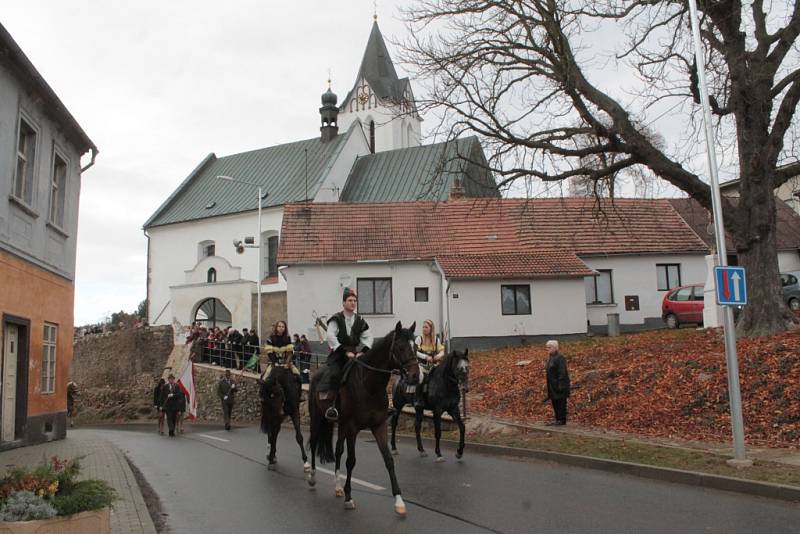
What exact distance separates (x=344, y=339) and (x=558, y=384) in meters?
7.13

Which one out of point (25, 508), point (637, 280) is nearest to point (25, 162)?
point (25, 508)

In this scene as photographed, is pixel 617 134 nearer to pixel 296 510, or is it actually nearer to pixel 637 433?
pixel 637 433

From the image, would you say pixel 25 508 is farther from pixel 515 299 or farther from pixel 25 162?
pixel 515 299

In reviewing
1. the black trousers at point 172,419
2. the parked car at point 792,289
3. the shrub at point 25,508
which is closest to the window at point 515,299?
the parked car at point 792,289

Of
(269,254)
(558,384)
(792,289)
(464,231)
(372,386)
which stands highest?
(269,254)

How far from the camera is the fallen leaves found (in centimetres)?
1302

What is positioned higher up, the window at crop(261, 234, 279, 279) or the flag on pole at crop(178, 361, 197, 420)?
the window at crop(261, 234, 279, 279)

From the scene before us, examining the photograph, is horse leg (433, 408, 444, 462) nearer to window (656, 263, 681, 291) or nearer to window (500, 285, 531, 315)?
window (500, 285, 531, 315)

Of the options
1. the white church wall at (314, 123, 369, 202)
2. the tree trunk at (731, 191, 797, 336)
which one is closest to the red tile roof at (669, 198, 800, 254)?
the tree trunk at (731, 191, 797, 336)

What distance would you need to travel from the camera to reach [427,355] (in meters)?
13.8

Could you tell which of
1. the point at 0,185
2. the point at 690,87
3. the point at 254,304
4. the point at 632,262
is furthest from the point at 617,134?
the point at 254,304

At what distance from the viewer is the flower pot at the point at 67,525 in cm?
541

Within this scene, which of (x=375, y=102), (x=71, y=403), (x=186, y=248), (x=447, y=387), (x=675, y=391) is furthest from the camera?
(x=375, y=102)

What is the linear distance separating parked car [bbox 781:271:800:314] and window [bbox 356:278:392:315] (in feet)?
56.6
